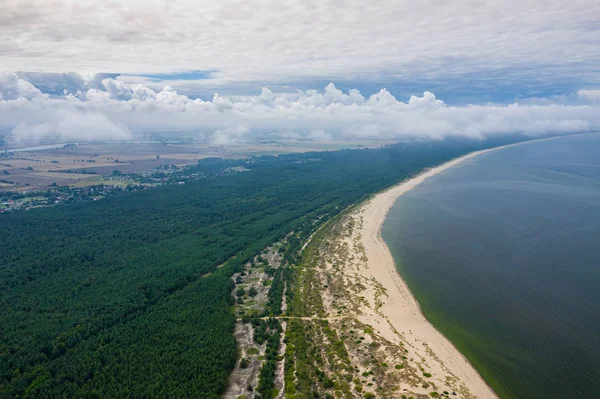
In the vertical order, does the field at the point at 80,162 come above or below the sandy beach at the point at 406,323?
above

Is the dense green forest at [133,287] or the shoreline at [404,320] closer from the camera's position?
the dense green forest at [133,287]

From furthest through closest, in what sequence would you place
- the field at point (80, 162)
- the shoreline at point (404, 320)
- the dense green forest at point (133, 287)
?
the field at point (80, 162), the shoreline at point (404, 320), the dense green forest at point (133, 287)

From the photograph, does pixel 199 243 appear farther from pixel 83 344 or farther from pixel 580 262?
pixel 580 262

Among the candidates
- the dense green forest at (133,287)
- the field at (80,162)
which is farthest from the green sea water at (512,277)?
the field at (80,162)

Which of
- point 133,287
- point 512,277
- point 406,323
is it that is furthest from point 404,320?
point 133,287

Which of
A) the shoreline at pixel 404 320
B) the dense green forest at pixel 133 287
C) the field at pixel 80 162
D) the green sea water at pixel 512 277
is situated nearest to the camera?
the dense green forest at pixel 133 287

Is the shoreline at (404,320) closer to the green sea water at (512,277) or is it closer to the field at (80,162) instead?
the green sea water at (512,277)

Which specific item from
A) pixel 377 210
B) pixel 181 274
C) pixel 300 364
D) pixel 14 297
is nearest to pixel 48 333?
pixel 14 297
